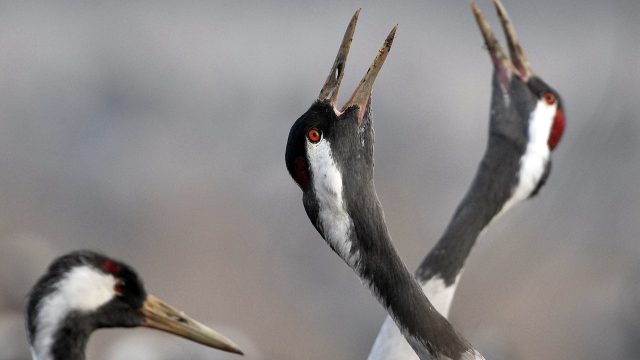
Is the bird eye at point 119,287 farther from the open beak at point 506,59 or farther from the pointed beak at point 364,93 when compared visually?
the open beak at point 506,59

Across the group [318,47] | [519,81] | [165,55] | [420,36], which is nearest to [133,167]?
[165,55]

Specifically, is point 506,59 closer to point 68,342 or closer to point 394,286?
point 394,286

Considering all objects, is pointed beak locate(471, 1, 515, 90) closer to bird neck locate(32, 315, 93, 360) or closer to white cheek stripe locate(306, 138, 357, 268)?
white cheek stripe locate(306, 138, 357, 268)

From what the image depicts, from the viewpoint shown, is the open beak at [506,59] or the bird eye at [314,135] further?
the open beak at [506,59]

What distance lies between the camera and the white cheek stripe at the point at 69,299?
63.0 inches

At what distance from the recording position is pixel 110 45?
5.43 m

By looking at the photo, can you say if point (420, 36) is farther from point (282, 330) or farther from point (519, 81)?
point (519, 81)

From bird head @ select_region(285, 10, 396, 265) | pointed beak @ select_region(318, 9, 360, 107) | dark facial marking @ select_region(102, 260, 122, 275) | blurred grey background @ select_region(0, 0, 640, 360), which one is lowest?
dark facial marking @ select_region(102, 260, 122, 275)

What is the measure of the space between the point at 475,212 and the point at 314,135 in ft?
2.22

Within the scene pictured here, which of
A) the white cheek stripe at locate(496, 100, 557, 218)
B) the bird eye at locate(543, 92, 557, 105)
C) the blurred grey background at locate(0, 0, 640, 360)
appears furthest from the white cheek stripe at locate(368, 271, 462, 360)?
the blurred grey background at locate(0, 0, 640, 360)

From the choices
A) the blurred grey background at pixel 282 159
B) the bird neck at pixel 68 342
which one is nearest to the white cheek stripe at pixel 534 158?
the bird neck at pixel 68 342

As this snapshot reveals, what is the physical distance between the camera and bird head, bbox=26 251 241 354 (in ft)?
5.27

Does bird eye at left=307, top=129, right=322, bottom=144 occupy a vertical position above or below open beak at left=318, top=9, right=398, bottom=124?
below

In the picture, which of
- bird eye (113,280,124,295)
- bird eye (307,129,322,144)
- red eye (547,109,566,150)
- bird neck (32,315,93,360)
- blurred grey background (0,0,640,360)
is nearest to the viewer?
bird eye (307,129,322,144)
